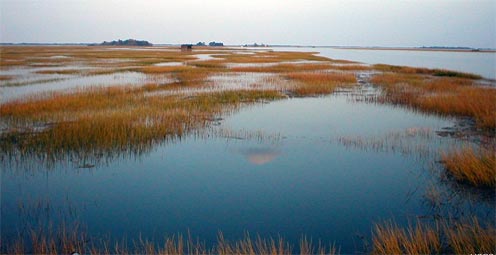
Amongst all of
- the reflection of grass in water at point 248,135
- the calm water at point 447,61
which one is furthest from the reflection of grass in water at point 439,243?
the calm water at point 447,61

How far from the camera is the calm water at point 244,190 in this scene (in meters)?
5.20

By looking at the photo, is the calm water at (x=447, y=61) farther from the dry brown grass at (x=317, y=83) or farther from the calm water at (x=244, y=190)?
the calm water at (x=244, y=190)

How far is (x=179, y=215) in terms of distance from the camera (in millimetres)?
5539

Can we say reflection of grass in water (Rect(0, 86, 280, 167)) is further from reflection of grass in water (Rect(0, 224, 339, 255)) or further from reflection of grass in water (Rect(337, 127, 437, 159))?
reflection of grass in water (Rect(337, 127, 437, 159))

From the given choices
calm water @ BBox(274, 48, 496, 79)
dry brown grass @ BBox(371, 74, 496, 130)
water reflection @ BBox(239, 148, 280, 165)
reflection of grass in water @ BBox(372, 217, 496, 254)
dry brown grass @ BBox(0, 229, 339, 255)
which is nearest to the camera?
reflection of grass in water @ BBox(372, 217, 496, 254)

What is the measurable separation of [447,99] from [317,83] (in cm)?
743

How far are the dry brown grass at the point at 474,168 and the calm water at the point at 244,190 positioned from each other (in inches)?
13.7

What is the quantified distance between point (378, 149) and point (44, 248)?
277 inches

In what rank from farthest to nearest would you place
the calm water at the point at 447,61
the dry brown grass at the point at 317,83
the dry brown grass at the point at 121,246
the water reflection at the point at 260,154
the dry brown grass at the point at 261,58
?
the dry brown grass at the point at 261,58
the calm water at the point at 447,61
the dry brown grass at the point at 317,83
the water reflection at the point at 260,154
the dry brown grass at the point at 121,246

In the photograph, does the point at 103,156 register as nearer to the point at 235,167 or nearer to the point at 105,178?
the point at 105,178

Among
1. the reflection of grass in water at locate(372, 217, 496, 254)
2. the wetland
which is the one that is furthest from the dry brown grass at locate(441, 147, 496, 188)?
the reflection of grass in water at locate(372, 217, 496, 254)

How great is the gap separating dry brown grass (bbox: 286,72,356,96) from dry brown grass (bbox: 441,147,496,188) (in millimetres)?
10370

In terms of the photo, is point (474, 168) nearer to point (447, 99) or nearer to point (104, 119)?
point (447, 99)

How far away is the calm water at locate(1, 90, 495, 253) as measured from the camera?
5203 mm
